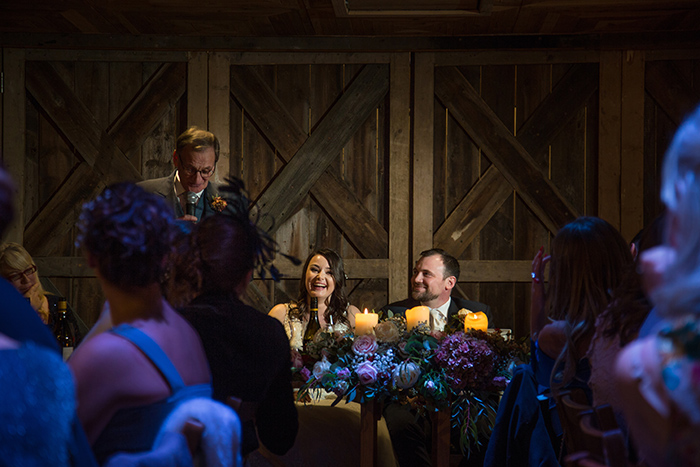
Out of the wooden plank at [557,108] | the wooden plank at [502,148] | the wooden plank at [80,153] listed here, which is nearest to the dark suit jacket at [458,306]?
the wooden plank at [502,148]

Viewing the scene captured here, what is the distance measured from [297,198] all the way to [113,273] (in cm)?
367

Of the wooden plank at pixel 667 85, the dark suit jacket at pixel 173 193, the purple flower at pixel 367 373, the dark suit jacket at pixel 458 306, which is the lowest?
the purple flower at pixel 367 373

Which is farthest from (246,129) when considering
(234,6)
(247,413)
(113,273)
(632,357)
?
(632,357)

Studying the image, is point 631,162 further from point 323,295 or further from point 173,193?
point 173,193

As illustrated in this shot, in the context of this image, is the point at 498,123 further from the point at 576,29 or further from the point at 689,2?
the point at 689,2

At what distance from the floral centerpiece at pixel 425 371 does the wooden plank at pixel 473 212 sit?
7.23 feet

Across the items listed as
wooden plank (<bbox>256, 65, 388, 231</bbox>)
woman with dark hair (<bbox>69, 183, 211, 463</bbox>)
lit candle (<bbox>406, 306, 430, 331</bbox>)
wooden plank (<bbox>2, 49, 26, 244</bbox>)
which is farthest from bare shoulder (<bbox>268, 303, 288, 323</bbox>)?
woman with dark hair (<bbox>69, 183, 211, 463</bbox>)

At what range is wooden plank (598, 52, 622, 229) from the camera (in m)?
4.76

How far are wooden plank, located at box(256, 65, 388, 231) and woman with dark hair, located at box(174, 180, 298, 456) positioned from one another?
9.96 ft

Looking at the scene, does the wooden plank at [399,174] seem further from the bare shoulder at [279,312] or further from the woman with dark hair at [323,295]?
the bare shoulder at [279,312]

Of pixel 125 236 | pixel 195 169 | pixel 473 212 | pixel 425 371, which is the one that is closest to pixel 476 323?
pixel 425 371

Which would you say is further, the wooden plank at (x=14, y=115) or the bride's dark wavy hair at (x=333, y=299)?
the wooden plank at (x=14, y=115)

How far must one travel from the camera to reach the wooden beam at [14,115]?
485 cm

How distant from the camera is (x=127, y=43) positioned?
484 centimetres
